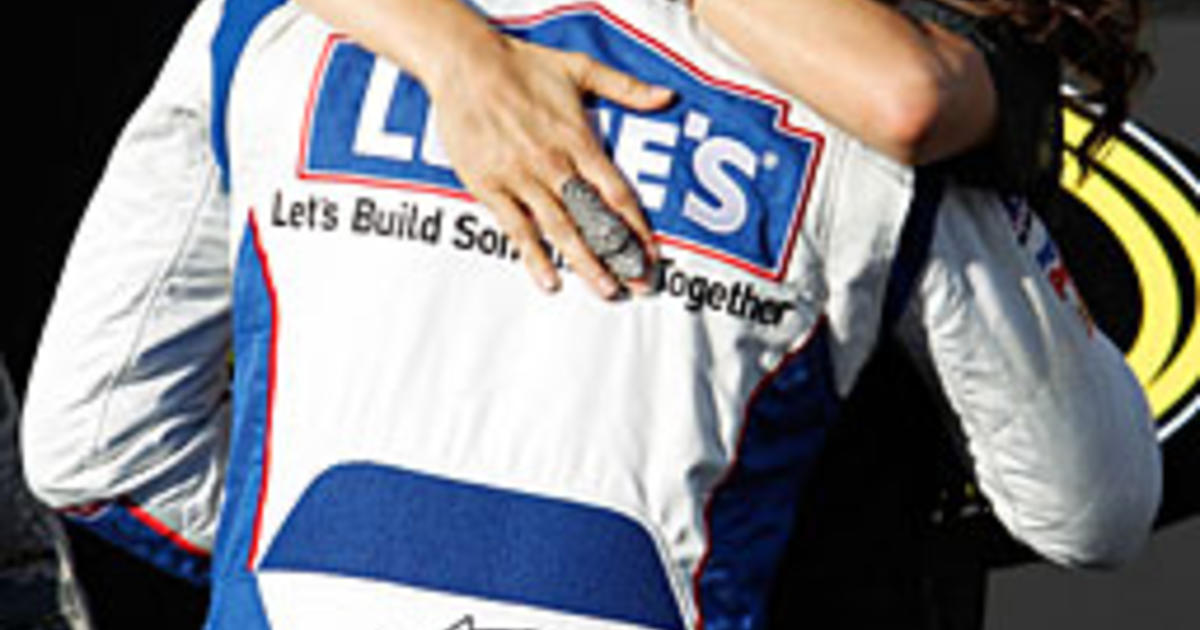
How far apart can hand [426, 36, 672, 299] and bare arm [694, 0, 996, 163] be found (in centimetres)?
7

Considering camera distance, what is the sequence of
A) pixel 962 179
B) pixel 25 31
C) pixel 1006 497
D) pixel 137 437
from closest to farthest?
pixel 962 179, pixel 1006 497, pixel 137 437, pixel 25 31

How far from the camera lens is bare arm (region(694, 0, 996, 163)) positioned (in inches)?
39.5

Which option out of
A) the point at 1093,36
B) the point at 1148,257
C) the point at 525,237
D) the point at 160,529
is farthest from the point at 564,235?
the point at 1148,257

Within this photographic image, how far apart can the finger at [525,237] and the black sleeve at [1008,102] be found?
0.23 m

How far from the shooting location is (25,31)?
90.4 inches

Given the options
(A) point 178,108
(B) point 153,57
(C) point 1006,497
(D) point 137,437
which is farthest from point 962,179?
(B) point 153,57

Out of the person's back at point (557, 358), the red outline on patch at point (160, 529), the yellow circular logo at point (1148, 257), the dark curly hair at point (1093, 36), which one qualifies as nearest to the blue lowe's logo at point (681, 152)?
the person's back at point (557, 358)

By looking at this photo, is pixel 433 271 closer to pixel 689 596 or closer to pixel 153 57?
pixel 689 596

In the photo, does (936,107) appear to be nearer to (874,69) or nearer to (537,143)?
(874,69)

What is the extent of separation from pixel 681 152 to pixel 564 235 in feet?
0.26

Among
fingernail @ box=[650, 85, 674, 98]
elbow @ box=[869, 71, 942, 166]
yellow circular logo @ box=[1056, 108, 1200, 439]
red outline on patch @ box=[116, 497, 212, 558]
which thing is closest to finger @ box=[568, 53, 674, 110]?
fingernail @ box=[650, 85, 674, 98]

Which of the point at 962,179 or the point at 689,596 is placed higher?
the point at 962,179

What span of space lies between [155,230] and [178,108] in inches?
3.5

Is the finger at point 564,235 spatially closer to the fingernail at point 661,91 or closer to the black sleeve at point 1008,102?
the fingernail at point 661,91
